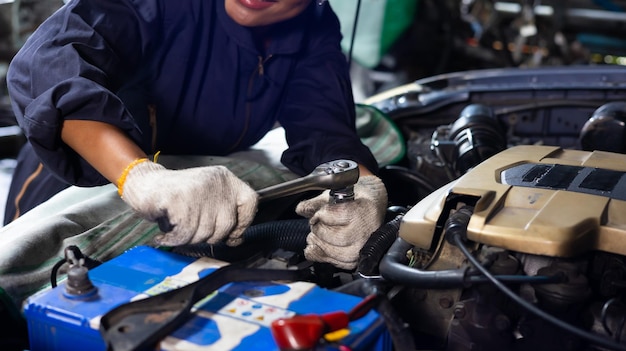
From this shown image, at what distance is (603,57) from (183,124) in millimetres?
4226

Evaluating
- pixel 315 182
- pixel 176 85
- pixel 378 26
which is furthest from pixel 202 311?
pixel 378 26

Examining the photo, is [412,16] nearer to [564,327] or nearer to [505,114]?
[505,114]

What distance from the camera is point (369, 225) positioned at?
1.33m

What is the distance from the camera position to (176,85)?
167 cm

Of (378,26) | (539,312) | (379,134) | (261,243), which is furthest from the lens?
(378,26)

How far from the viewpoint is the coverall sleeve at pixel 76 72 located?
128cm

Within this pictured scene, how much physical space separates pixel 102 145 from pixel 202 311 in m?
0.50

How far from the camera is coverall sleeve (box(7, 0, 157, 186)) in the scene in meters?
1.28

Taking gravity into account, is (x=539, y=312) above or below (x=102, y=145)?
below

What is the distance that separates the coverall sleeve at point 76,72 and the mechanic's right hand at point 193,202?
202 mm

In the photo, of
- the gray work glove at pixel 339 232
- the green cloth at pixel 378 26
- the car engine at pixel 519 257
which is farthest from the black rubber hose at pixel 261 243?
the green cloth at pixel 378 26

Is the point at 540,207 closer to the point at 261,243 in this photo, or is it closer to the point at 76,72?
the point at 261,243

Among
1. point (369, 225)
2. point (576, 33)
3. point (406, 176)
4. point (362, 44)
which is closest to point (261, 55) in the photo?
point (406, 176)

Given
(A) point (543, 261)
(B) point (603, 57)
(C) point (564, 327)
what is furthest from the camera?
(B) point (603, 57)
